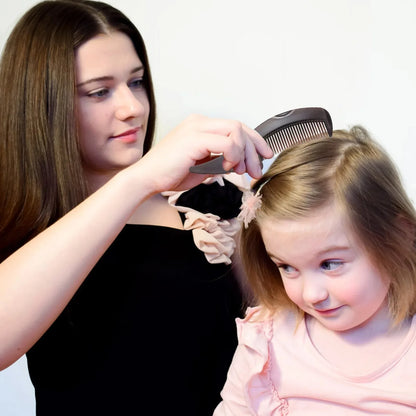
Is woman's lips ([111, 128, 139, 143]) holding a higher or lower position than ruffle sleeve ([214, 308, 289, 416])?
higher

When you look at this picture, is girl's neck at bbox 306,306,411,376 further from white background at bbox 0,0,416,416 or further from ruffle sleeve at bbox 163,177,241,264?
white background at bbox 0,0,416,416

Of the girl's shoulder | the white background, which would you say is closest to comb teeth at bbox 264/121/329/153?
A: the girl's shoulder

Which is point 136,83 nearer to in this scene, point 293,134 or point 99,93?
point 99,93

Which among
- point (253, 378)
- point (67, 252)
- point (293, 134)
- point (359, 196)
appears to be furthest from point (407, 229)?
point (67, 252)

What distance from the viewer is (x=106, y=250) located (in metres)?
1.17

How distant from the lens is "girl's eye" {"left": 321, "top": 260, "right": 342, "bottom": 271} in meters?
0.91

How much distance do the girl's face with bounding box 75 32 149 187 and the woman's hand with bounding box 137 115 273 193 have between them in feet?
0.76

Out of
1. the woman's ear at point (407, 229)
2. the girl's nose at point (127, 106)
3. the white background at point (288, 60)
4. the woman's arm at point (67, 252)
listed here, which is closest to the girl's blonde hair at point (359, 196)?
the woman's ear at point (407, 229)

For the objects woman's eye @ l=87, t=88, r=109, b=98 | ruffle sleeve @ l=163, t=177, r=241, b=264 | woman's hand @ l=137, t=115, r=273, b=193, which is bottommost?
ruffle sleeve @ l=163, t=177, r=241, b=264

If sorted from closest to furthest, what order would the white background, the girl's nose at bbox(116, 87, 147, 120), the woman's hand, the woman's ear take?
1. the woman's hand
2. the woman's ear
3. the girl's nose at bbox(116, 87, 147, 120)
4. the white background

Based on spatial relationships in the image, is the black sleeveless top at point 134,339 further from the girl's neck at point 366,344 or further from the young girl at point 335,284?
the girl's neck at point 366,344

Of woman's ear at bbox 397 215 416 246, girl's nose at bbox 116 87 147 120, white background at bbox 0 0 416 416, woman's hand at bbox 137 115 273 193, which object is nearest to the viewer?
woman's hand at bbox 137 115 273 193

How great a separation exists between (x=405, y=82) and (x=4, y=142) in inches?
33.2

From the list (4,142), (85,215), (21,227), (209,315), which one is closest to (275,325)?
(209,315)
